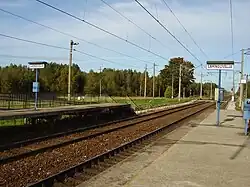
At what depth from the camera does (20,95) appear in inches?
1195

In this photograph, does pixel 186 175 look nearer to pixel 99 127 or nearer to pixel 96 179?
pixel 96 179

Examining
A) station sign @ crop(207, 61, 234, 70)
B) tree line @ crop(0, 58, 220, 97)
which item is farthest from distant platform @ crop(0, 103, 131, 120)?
tree line @ crop(0, 58, 220, 97)

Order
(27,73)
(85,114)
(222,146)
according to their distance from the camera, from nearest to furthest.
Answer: (222,146) < (85,114) < (27,73)

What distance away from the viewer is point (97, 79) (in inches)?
4966

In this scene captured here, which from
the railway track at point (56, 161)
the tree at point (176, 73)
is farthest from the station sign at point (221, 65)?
the tree at point (176, 73)

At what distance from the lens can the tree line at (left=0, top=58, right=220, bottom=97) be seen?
98537mm

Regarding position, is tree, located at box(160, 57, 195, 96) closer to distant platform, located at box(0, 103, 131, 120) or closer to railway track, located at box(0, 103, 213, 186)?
distant platform, located at box(0, 103, 131, 120)

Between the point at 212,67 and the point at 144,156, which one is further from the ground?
the point at 212,67

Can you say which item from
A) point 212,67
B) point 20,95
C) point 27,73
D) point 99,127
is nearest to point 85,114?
point 99,127

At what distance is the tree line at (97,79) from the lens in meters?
98.5

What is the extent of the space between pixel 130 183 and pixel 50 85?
4093 inches

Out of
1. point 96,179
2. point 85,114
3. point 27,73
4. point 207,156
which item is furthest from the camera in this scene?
point 27,73

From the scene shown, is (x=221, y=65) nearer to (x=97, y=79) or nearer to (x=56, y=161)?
(x=56, y=161)

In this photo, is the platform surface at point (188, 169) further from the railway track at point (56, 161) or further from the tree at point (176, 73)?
the tree at point (176, 73)
